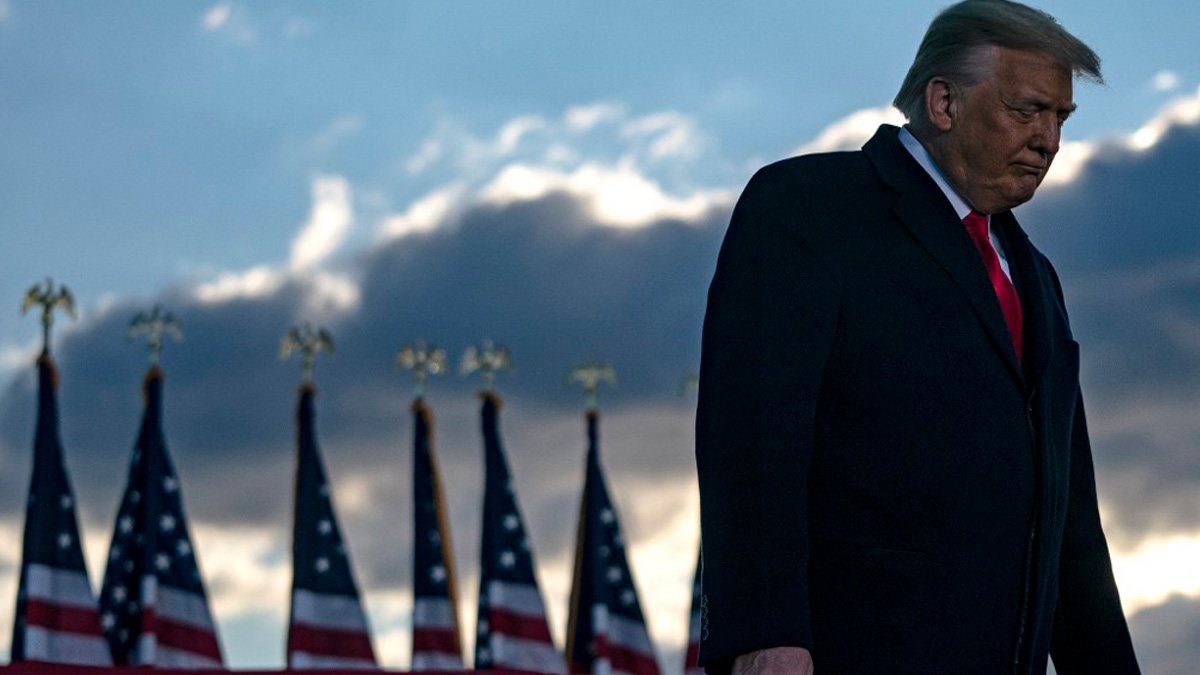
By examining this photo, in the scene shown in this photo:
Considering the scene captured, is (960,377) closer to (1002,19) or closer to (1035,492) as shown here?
(1035,492)

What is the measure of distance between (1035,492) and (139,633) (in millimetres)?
12622

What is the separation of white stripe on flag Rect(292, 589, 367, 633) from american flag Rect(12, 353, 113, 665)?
1.72 meters

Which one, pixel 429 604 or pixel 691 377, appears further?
pixel 691 377

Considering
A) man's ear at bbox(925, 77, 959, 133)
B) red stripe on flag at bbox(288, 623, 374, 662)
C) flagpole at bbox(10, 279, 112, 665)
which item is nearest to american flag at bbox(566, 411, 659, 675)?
red stripe on flag at bbox(288, 623, 374, 662)

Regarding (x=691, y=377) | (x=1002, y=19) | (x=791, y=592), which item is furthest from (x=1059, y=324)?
(x=691, y=377)

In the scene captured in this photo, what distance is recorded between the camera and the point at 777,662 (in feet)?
6.57

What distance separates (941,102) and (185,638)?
12.5 m

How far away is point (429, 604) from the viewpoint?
596 inches

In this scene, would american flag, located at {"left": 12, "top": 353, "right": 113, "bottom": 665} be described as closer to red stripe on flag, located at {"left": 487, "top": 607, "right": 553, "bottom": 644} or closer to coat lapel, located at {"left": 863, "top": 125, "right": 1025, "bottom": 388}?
red stripe on flag, located at {"left": 487, "top": 607, "right": 553, "bottom": 644}

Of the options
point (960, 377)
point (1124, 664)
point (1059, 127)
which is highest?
point (1059, 127)

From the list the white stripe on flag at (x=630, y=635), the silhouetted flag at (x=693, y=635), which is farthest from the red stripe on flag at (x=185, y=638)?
the silhouetted flag at (x=693, y=635)

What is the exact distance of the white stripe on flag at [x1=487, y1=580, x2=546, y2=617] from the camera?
1508 centimetres

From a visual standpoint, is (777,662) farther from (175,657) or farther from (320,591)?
(320,591)

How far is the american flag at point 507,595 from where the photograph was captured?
14.9 m
